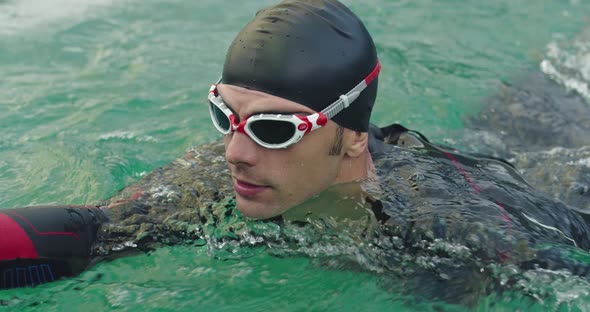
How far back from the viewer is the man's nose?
346 centimetres

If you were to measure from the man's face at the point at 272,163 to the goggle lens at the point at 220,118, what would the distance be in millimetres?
52

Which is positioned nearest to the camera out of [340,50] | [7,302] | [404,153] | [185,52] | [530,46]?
[7,302]

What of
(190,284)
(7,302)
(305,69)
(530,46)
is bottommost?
(530,46)

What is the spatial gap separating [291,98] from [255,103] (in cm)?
19

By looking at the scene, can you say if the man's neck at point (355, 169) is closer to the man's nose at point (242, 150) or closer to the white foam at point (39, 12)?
the man's nose at point (242, 150)

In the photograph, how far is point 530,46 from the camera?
8602mm

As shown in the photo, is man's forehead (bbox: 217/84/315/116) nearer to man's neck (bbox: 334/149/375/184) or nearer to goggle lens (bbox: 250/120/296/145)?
goggle lens (bbox: 250/120/296/145)

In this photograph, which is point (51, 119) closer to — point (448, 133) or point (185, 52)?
point (185, 52)

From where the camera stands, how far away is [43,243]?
126 inches

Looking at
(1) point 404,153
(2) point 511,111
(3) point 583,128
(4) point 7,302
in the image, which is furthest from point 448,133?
(4) point 7,302

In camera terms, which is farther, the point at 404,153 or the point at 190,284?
the point at 404,153

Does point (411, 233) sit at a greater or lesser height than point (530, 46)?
greater

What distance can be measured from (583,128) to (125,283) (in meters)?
4.26

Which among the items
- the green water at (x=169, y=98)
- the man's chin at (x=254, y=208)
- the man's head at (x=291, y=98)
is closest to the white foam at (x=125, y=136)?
the green water at (x=169, y=98)
